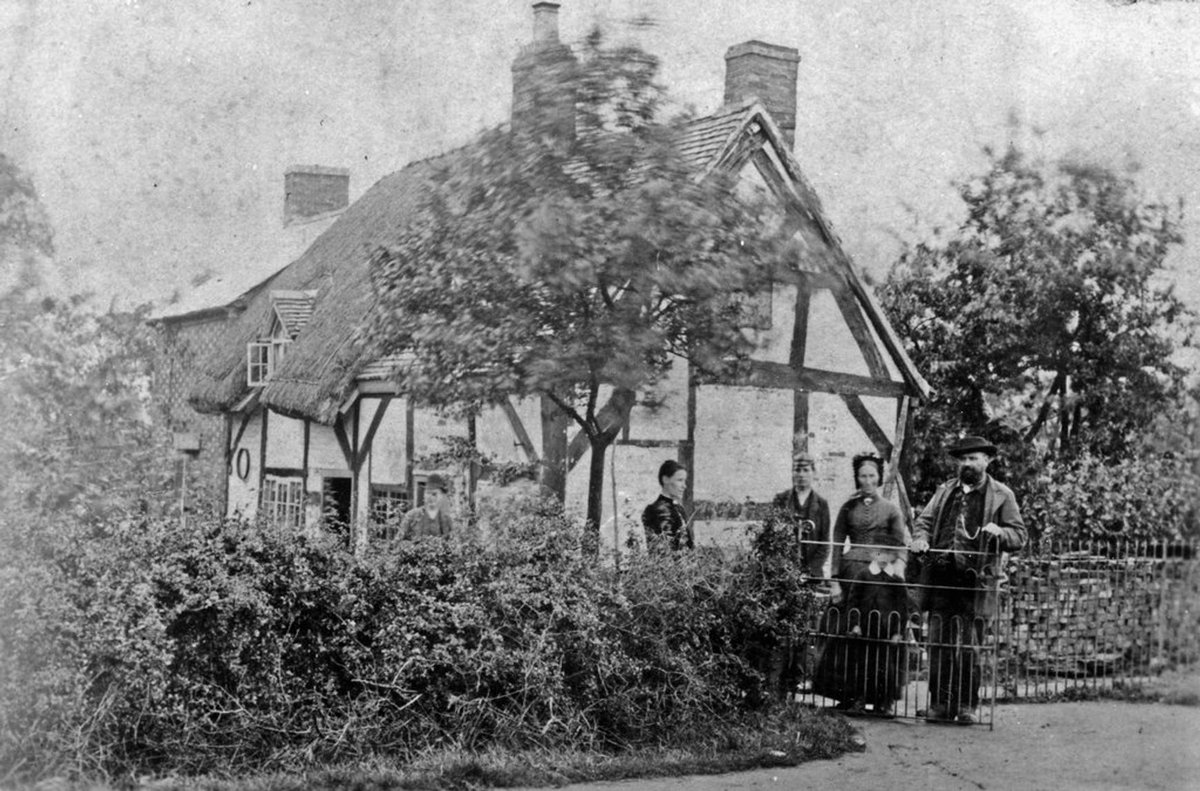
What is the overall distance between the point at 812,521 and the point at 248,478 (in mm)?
3292

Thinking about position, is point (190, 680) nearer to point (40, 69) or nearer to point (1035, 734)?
point (40, 69)

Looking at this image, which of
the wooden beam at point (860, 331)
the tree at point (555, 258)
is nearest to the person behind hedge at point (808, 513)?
the wooden beam at point (860, 331)

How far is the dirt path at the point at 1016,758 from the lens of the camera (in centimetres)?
722

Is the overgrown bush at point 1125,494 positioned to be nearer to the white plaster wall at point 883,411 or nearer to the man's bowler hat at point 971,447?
the man's bowler hat at point 971,447

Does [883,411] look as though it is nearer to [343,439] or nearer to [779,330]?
[779,330]

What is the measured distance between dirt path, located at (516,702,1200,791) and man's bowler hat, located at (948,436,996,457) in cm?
154

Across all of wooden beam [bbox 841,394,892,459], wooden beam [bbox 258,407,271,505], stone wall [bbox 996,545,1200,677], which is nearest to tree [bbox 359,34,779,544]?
wooden beam [bbox 258,407,271,505]

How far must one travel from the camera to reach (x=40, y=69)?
7.68 m

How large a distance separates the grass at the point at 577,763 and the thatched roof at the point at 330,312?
1.96 m

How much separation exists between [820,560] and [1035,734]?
5.04 ft

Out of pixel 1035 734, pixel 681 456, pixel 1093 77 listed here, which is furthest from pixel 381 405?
pixel 1093 77

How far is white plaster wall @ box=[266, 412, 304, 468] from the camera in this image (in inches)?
299

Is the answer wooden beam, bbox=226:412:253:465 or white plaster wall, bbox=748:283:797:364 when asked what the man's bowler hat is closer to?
white plaster wall, bbox=748:283:797:364

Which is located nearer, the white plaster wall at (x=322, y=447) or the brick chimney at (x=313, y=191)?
the white plaster wall at (x=322, y=447)
